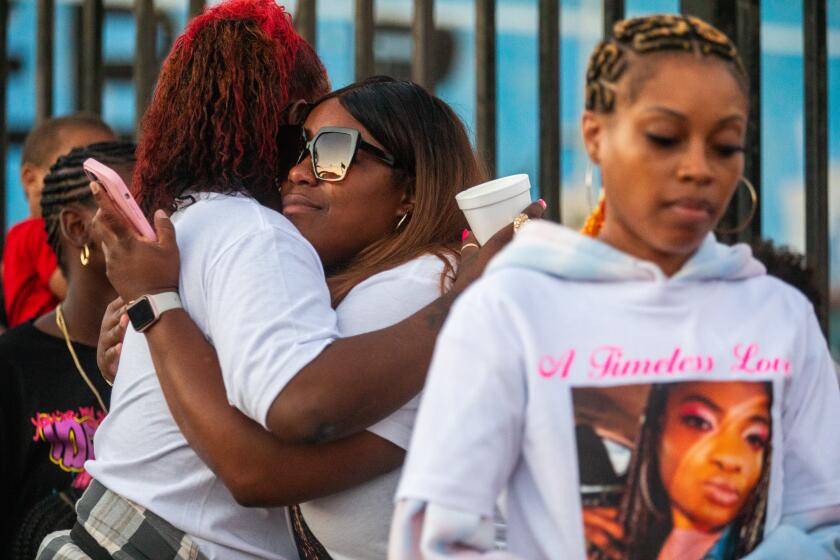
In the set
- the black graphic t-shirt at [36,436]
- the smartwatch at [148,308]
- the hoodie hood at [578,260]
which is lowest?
the black graphic t-shirt at [36,436]

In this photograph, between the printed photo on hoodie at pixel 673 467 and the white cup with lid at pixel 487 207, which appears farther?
the white cup with lid at pixel 487 207

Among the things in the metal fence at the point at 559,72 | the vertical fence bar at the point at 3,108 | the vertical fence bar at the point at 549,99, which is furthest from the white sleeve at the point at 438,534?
the vertical fence bar at the point at 3,108

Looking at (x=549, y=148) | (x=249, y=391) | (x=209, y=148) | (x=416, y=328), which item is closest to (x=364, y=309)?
(x=416, y=328)

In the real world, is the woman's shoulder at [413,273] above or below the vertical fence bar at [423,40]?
below

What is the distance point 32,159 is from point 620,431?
11.6 feet

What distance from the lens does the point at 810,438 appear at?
1.78 m

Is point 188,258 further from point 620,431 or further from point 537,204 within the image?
point 620,431

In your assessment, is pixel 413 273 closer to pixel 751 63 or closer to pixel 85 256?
pixel 85 256

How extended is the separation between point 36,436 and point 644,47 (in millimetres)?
1981

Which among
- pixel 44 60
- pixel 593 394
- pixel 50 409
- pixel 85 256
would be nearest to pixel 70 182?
pixel 85 256

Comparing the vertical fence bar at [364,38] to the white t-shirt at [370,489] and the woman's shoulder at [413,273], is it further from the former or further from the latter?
the white t-shirt at [370,489]

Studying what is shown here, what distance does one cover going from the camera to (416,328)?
6.85 feet

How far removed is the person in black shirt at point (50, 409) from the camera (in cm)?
309

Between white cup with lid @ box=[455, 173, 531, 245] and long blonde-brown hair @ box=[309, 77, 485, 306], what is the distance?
79mm
